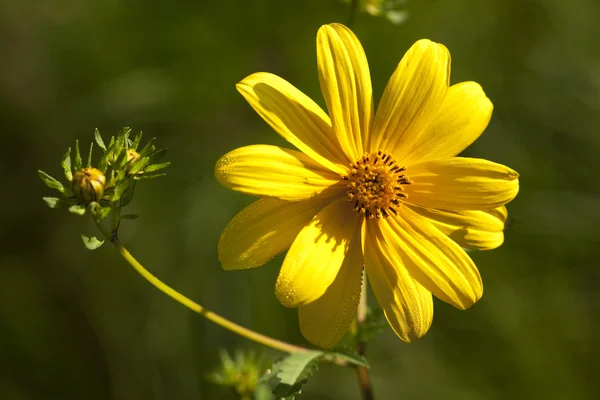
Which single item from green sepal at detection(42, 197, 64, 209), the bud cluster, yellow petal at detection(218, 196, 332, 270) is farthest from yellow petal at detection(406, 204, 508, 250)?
green sepal at detection(42, 197, 64, 209)

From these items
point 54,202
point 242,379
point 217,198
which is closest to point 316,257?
point 54,202

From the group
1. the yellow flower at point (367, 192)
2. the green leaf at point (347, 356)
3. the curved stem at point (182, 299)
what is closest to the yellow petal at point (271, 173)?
the yellow flower at point (367, 192)

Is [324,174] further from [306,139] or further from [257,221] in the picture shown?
[257,221]

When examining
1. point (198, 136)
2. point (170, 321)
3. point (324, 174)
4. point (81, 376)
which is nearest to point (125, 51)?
point (198, 136)

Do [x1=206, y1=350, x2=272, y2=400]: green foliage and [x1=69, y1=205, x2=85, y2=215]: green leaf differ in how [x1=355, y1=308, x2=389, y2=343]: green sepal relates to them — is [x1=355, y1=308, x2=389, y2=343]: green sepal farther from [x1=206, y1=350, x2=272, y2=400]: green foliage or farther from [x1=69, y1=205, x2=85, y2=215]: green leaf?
[x1=69, y1=205, x2=85, y2=215]: green leaf

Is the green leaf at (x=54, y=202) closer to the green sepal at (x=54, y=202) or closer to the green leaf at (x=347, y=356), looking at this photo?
the green sepal at (x=54, y=202)
